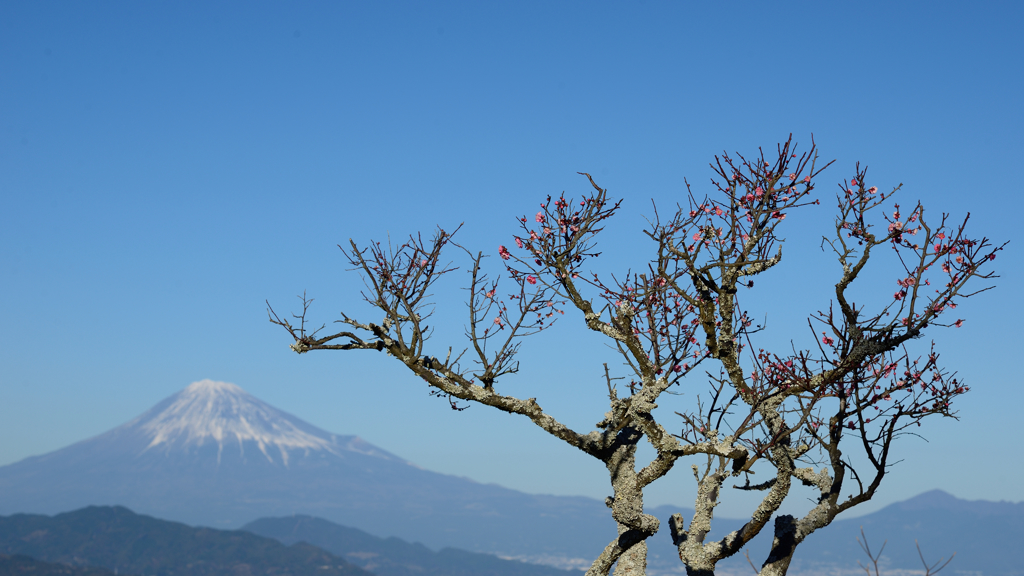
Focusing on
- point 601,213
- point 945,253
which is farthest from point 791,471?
point 601,213

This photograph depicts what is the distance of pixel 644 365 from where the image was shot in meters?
11.3

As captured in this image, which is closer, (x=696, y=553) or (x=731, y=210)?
(x=731, y=210)

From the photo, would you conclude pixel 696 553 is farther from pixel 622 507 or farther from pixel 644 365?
pixel 644 365

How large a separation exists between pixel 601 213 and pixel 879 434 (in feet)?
17.5

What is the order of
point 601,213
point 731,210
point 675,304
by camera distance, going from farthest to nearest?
point 675,304
point 601,213
point 731,210

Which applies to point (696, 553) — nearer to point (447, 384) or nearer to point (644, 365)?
point (644, 365)

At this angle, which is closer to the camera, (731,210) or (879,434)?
(731,210)

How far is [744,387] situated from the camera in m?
11.8

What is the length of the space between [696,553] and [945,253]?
591 cm

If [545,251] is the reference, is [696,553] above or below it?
below

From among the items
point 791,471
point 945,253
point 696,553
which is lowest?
point 696,553

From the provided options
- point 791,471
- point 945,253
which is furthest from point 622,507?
point 945,253

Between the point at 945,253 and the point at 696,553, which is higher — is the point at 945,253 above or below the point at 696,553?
above

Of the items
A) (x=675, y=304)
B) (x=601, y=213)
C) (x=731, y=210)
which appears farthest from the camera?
(x=675, y=304)
